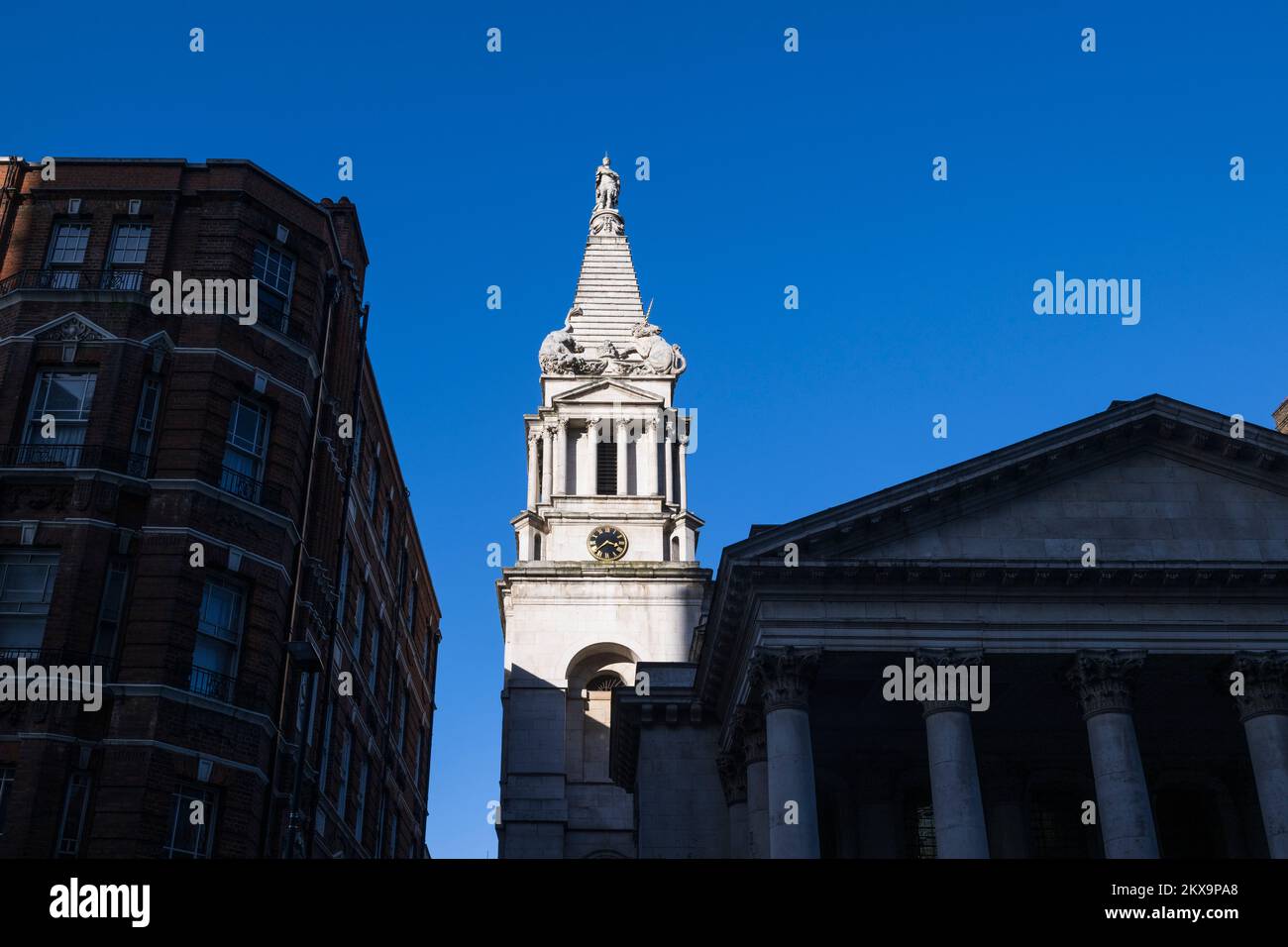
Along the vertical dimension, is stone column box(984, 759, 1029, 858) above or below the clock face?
below

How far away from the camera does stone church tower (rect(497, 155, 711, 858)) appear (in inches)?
2231

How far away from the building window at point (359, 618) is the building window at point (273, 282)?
33.8 feet

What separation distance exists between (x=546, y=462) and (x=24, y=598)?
128ft

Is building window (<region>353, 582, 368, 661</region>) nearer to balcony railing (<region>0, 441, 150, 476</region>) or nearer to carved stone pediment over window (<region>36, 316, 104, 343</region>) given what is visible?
balcony railing (<region>0, 441, 150, 476</region>)

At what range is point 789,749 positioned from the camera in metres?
34.1

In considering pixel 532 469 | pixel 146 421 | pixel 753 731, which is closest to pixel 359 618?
pixel 146 421

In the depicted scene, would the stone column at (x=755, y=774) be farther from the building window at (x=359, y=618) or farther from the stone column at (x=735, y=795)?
the building window at (x=359, y=618)

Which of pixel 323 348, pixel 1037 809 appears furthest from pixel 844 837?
pixel 323 348

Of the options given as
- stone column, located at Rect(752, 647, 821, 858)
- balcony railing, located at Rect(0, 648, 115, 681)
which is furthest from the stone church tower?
balcony railing, located at Rect(0, 648, 115, 681)

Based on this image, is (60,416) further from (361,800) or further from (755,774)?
(755,774)

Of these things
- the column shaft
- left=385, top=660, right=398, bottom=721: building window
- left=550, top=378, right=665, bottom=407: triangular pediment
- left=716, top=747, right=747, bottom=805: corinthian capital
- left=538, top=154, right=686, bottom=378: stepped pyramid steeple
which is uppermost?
left=538, top=154, right=686, bottom=378: stepped pyramid steeple

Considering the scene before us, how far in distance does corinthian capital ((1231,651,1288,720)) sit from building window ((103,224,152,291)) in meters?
29.6

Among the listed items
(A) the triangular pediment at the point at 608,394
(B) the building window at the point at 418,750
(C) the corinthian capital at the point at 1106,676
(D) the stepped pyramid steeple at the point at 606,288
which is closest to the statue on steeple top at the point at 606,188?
(D) the stepped pyramid steeple at the point at 606,288

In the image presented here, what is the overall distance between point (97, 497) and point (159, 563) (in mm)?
2010
